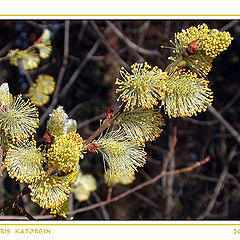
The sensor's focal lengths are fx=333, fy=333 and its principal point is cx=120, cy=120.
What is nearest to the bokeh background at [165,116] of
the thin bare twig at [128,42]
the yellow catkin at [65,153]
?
the thin bare twig at [128,42]

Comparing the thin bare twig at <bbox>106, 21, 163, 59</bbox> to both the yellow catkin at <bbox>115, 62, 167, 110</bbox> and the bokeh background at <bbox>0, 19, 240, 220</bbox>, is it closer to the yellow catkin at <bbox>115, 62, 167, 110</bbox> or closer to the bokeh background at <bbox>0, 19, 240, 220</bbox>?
the bokeh background at <bbox>0, 19, 240, 220</bbox>

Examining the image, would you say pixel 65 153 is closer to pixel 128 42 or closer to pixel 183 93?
pixel 183 93

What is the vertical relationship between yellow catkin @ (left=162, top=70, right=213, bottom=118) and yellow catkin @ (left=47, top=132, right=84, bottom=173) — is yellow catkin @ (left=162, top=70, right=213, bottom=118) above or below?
above

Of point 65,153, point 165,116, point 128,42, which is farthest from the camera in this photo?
point 165,116

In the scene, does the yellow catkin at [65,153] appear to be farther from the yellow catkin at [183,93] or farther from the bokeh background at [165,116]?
the bokeh background at [165,116]

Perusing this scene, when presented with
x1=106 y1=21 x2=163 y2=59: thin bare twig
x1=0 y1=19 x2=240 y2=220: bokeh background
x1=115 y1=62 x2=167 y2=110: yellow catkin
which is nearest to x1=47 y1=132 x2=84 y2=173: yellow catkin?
x1=115 y1=62 x2=167 y2=110: yellow catkin

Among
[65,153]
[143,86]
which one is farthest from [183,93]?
[65,153]
